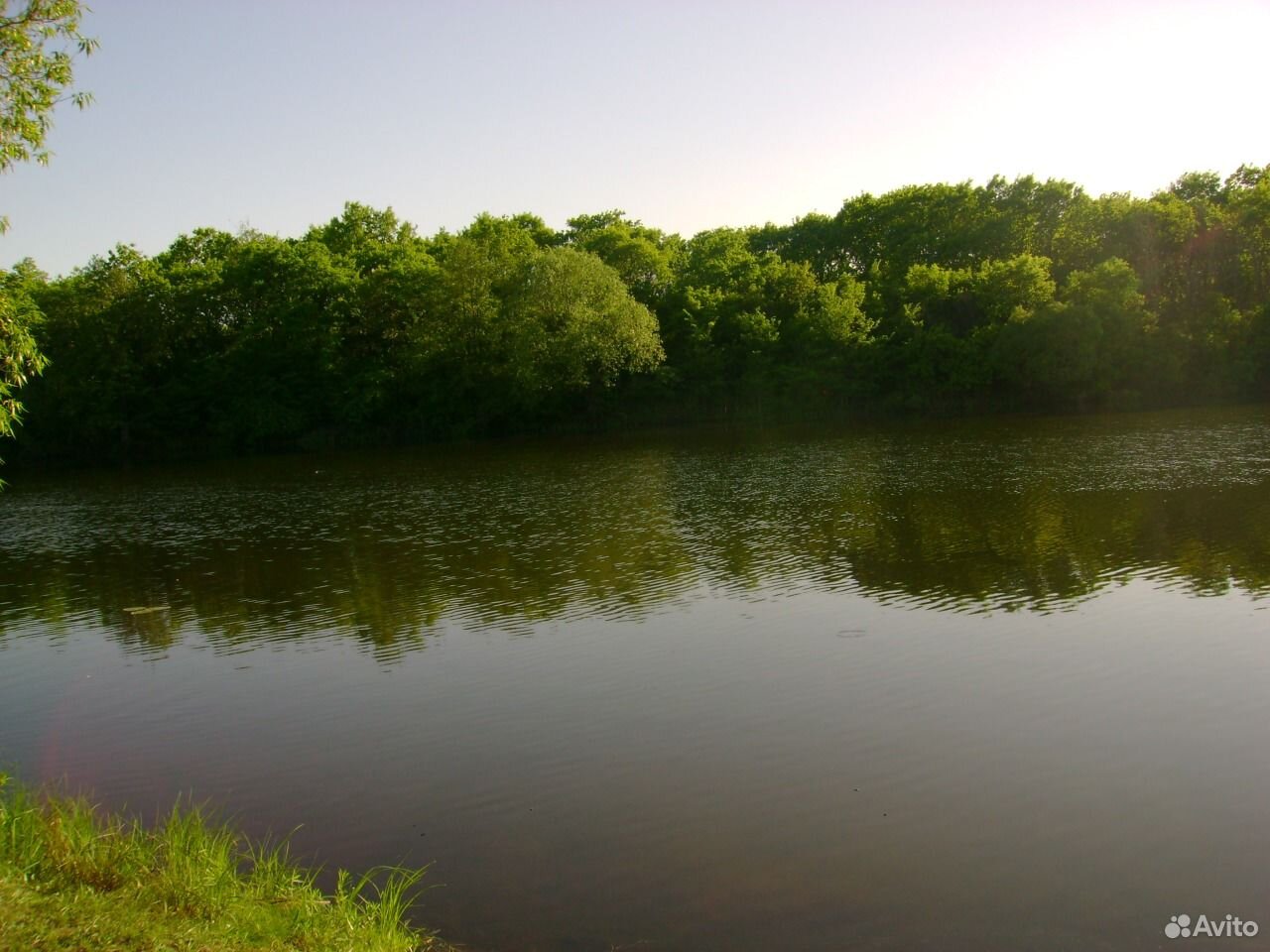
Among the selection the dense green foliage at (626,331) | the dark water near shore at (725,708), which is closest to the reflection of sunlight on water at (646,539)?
the dark water near shore at (725,708)

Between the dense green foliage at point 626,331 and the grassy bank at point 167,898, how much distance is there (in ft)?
183

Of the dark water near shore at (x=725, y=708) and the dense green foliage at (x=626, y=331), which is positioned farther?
the dense green foliage at (x=626, y=331)

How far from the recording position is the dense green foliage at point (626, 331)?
62.7 m

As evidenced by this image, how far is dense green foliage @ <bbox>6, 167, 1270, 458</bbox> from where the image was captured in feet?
206

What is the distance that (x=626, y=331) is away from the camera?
205 ft

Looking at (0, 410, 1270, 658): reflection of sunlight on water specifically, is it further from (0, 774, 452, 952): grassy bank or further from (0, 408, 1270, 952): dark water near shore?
(0, 774, 452, 952): grassy bank

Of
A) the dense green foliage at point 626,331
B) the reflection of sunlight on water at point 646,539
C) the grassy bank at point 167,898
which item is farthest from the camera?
the dense green foliage at point 626,331

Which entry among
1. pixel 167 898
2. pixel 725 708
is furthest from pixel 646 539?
pixel 167 898

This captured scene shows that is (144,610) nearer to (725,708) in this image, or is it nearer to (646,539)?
(646,539)

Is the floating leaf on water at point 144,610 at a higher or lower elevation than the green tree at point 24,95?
lower

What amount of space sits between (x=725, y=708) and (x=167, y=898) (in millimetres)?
6888

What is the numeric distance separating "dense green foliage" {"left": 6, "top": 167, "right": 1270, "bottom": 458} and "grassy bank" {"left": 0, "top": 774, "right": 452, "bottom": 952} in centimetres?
5571

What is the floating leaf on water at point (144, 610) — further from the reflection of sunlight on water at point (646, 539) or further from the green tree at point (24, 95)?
the green tree at point (24, 95)

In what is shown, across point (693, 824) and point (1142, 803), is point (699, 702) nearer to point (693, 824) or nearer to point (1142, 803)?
point (693, 824)
